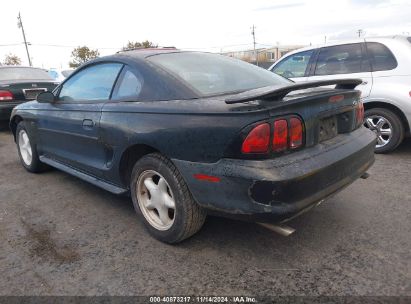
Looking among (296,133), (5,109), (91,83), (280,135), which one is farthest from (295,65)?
(5,109)

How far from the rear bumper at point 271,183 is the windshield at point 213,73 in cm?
63

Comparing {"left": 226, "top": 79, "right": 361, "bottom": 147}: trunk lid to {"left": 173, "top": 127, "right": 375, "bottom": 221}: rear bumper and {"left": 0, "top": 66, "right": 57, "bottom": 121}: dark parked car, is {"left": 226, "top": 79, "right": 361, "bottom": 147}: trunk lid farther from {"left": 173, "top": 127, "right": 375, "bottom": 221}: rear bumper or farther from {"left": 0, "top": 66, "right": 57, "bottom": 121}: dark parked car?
{"left": 0, "top": 66, "right": 57, "bottom": 121}: dark parked car

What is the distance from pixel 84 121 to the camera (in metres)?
3.29

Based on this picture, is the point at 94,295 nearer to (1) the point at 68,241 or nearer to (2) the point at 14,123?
(1) the point at 68,241

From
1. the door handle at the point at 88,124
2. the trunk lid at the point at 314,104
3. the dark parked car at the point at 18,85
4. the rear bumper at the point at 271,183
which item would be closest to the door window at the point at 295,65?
the trunk lid at the point at 314,104

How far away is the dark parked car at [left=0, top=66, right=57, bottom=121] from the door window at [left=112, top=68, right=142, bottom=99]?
217 inches

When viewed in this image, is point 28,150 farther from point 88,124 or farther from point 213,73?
point 213,73

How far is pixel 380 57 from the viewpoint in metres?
4.95

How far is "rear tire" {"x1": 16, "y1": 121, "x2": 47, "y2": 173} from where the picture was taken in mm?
4523

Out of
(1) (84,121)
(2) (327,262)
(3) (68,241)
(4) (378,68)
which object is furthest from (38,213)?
(4) (378,68)

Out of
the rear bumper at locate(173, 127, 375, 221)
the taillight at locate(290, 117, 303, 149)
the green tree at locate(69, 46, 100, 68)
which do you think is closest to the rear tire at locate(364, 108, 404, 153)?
the rear bumper at locate(173, 127, 375, 221)

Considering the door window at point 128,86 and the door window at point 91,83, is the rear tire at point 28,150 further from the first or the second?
the door window at point 128,86

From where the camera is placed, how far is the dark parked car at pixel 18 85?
747 centimetres

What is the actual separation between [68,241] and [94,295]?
818 mm
